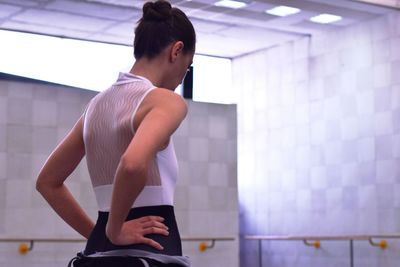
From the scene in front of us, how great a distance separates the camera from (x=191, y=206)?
876 centimetres

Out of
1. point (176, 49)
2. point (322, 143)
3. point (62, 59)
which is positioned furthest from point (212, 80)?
point (176, 49)

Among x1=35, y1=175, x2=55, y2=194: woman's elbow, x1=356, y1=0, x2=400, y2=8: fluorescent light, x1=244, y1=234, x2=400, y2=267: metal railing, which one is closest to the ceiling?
x1=356, y1=0, x2=400, y2=8: fluorescent light

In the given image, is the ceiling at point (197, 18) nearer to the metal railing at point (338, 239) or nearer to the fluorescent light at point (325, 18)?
the fluorescent light at point (325, 18)

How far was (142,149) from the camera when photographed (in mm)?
1764

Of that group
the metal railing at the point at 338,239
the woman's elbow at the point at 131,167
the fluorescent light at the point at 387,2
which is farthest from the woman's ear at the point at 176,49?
the fluorescent light at the point at 387,2

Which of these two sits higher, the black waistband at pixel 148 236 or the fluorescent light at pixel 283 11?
the fluorescent light at pixel 283 11

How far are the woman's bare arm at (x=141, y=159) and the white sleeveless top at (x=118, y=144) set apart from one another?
5 centimetres

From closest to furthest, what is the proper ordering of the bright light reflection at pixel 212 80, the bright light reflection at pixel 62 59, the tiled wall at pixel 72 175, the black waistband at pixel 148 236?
the black waistband at pixel 148 236
the tiled wall at pixel 72 175
the bright light reflection at pixel 62 59
the bright light reflection at pixel 212 80

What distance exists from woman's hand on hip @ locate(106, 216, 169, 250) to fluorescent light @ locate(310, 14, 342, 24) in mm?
8195

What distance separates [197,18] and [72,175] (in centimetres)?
250

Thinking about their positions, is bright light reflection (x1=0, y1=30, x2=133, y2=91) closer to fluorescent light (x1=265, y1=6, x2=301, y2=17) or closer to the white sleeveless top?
fluorescent light (x1=265, y1=6, x2=301, y2=17)

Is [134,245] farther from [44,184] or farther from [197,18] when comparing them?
[197,18]

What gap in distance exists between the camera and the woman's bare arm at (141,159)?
5.81 feet

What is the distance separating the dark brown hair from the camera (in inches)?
76.7
